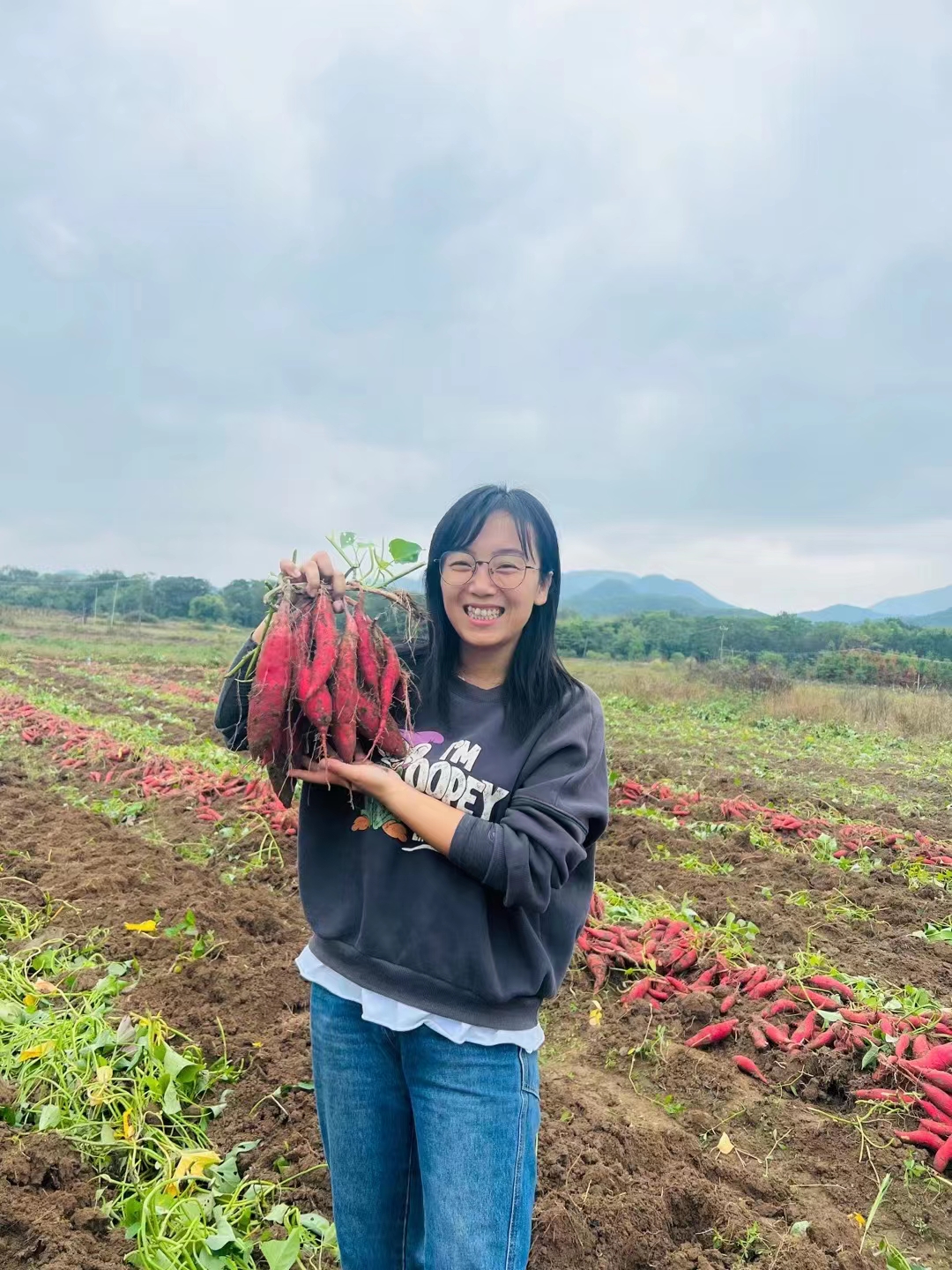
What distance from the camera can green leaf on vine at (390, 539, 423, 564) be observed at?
79.3 inches

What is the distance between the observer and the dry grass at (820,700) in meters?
17.1

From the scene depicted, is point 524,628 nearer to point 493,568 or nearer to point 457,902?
point 493,568

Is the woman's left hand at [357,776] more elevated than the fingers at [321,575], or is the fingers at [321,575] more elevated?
the fingers at [321,575]

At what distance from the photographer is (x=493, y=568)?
5.98 feet

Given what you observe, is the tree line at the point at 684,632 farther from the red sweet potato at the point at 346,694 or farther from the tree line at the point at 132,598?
the red sweet potato at the point at 346,694

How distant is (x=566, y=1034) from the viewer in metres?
3.97

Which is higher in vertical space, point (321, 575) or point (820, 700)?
point (321, 575)

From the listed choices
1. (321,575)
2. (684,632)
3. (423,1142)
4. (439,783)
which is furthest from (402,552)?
(684,632)

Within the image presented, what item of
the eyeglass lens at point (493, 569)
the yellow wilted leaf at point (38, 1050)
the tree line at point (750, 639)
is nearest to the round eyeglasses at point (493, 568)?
the eyeglass lens at point (493, 569)

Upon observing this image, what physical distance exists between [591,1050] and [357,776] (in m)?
2.81

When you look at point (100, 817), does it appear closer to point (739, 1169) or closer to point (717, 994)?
point (717, 994)

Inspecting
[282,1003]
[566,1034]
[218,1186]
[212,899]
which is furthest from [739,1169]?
[212,899]

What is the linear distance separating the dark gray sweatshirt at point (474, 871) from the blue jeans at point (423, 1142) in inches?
4.3

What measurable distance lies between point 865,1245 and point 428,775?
7.77 feet
